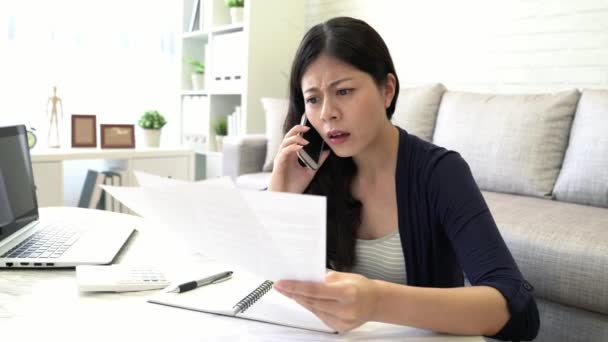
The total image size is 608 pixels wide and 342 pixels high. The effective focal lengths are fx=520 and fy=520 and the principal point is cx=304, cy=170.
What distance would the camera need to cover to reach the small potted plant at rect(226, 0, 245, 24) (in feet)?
11.0

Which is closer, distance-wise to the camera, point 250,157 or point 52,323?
point 52,323

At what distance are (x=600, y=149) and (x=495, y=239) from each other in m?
1.35

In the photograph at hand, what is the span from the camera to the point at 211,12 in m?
3.54

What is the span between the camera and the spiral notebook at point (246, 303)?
688 mm

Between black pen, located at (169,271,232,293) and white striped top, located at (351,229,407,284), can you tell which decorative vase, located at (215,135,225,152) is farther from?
black pen, located at (169,271,232,293)

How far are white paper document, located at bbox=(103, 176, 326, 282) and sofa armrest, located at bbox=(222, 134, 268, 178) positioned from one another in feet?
7.07

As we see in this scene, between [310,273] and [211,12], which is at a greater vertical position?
[211,12]

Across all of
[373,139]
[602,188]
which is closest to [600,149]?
[602,188]

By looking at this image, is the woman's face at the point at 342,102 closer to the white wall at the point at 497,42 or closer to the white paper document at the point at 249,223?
the white paper document at the point at 249,223

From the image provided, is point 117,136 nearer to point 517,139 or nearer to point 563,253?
point 517,139

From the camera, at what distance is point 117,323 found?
0.67 meters

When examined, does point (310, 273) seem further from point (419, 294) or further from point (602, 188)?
point (602, 188)

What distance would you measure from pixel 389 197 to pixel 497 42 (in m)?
1.85

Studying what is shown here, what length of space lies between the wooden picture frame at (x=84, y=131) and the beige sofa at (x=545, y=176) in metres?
0.98
